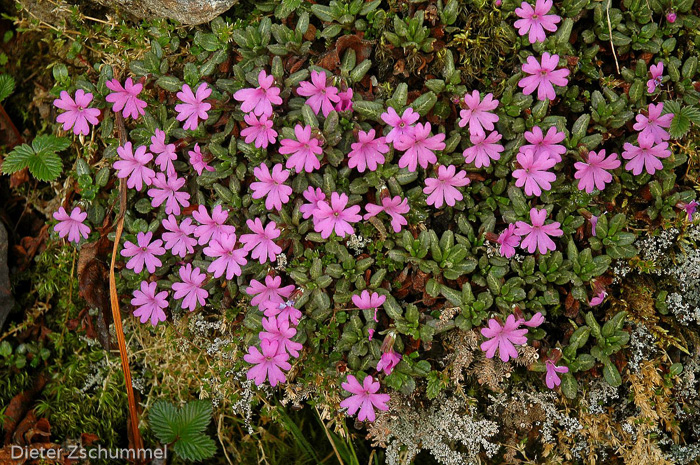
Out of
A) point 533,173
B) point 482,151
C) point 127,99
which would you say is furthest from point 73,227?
point 533,173

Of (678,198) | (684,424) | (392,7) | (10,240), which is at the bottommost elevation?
(684,424)

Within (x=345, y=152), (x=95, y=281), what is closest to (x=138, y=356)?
(x=95, y=281)

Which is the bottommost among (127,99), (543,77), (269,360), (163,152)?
(269,360)

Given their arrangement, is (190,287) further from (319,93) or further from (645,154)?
(645,154)

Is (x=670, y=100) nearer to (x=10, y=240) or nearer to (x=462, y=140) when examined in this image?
(x=462, y=140)

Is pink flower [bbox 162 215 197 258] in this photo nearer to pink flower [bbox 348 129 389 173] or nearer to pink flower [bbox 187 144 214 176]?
pink flower [bbox 187 144 214 176]

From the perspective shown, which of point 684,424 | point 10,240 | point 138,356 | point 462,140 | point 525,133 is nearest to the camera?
point 525,133
